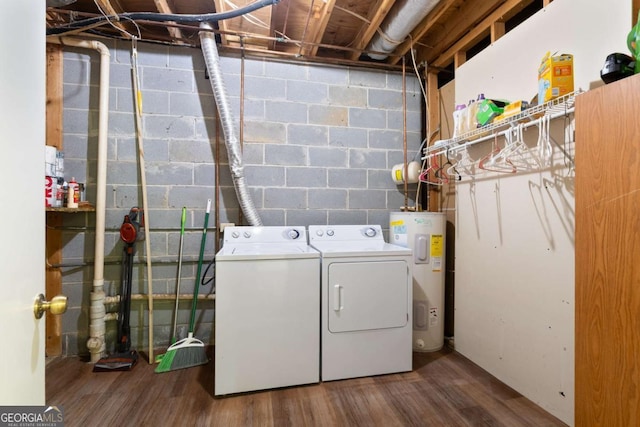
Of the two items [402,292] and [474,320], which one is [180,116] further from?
[474,320]

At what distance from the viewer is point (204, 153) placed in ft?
7.63

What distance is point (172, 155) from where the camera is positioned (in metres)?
2.28

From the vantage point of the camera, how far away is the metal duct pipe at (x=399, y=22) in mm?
1884

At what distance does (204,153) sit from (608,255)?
7.79 ft

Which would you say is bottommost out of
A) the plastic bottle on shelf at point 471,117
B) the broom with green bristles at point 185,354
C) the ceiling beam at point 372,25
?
the broom with green bristles at point 185,354

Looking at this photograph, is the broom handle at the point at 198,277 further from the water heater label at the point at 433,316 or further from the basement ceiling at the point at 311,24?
the water heater label at the point at 433,316

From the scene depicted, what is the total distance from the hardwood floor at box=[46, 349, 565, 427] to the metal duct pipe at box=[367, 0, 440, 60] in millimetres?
2360

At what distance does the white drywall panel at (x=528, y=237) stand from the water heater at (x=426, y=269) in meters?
0.16

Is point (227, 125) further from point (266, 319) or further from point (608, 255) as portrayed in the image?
point (608, 255)

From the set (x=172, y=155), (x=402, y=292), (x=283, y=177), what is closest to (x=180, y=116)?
(x=172, y=155)

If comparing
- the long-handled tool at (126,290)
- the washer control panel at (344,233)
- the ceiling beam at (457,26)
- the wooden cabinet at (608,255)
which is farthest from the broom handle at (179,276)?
the ceiling beam at (457,26)

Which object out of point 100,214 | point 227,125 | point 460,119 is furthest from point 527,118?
point 100,214

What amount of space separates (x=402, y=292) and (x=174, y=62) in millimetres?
2373

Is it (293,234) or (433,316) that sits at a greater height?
(293,234)
